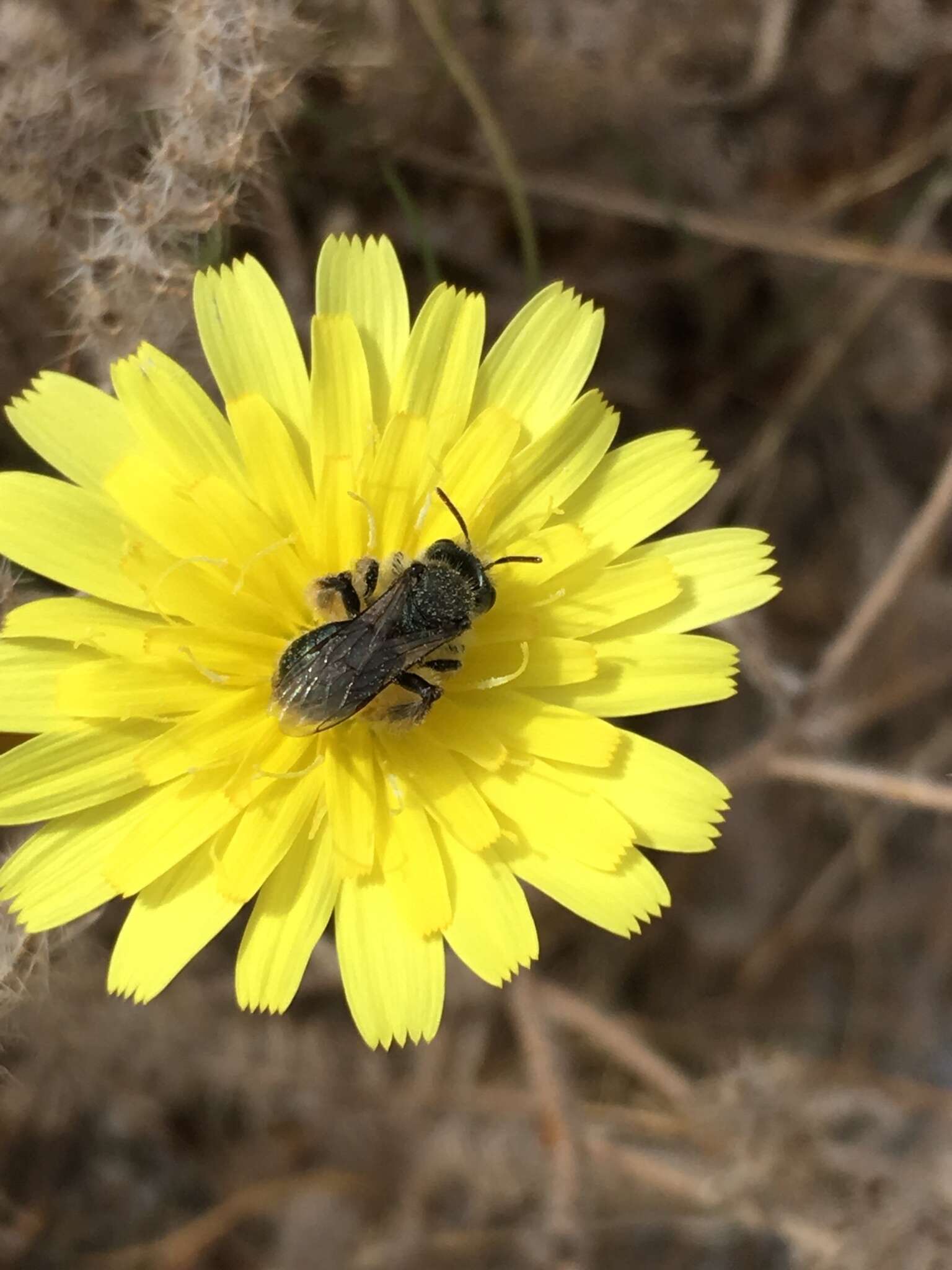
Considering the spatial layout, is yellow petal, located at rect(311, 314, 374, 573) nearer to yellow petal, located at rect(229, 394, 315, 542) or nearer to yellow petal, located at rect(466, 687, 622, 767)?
yellow petal, located at rect(229, 394, 315, 542)

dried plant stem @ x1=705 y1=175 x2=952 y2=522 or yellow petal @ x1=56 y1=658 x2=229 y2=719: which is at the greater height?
dried plant stem @ x1=705 y1=175 x2=952 y2=522

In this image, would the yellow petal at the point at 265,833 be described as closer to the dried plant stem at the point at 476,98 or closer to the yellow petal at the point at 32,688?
the yellow petal at the point at 32,688

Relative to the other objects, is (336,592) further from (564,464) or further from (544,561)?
(564,464)

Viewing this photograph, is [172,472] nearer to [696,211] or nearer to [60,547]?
[60,547]

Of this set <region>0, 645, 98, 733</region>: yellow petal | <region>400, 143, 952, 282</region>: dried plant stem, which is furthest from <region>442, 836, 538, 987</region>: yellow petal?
<region>400, 143, 952, 282</region>: dried plant stem

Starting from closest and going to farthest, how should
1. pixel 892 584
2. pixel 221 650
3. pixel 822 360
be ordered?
pixel 221 650 < pixel 892 584 < pixel 822 360

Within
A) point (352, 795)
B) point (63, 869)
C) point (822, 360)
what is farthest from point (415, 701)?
point (822, 360)

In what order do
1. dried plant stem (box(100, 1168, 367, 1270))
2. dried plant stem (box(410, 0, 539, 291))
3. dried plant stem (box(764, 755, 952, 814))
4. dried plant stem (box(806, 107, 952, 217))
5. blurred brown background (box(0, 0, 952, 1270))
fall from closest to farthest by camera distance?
dried plant stem (box(764, 755, 952, 814))
blurred brown background (box(0, 0, 952, 1270))
dried plant stem (box(410, 0, 539, 291))
dried plant stem (box(100, 1168, 367, 1270))
dried plant stem (box(806, 107, 952, 217))
